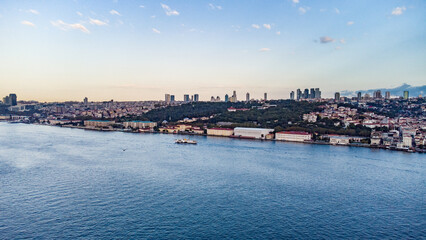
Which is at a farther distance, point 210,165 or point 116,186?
point 210,165

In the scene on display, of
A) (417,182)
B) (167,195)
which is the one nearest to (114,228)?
(167,195)

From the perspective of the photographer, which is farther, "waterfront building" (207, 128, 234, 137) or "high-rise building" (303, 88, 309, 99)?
"high-rise building" (303, 88, 309, 99)

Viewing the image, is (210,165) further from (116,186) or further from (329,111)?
(329,111)

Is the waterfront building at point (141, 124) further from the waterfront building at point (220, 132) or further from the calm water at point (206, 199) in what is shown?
the calm water at point (206, 199)

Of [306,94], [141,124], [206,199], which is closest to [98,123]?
[141,124]

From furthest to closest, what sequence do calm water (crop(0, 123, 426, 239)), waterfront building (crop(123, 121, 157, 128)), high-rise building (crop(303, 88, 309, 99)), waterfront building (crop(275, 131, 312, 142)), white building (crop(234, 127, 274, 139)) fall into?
1. high-rise building (crop(303, 88, 309, 99))
2. waterfront building (crop(123, 121, 157, 128))
3. white building (crop(234, 127, 274, 139))
4. waterfront building (crop(275, 131, 312, 142))
5. calm water (crop(0, 123, 426, 239))

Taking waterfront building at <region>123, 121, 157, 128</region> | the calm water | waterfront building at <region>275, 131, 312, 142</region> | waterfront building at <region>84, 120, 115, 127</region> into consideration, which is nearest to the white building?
waterfront building at <region>275, 131, 312, 142</region>

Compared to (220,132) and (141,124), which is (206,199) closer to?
(220,132)

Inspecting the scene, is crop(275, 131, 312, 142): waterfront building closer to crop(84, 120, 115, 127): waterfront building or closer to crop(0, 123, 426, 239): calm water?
crop(0, 123, 426, 239): calm water
